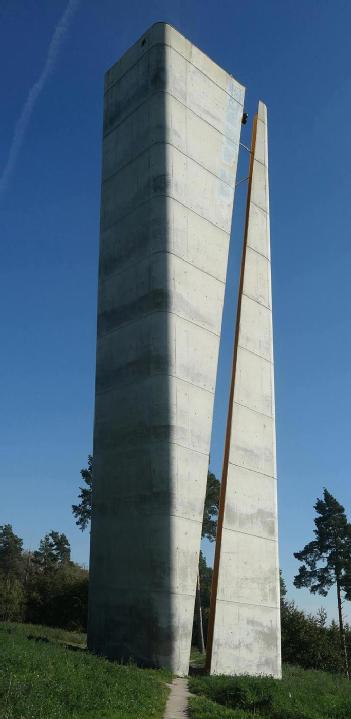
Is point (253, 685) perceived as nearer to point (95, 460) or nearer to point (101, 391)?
point (95, 460)

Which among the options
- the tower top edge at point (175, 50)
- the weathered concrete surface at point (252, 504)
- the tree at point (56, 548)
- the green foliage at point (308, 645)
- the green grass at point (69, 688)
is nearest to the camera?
the green grass at point (69, 688)

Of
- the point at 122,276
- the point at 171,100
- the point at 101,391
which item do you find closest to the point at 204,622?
the point at 101,391

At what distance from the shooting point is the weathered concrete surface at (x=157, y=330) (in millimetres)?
16469

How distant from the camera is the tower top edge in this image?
20.8 m

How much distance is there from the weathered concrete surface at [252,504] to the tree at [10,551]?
4610 centimetres

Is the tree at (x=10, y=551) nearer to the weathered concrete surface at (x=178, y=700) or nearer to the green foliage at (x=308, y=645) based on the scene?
the green foliage at (x=308, y=645)

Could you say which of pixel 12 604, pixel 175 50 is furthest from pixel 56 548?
pixel 175 50

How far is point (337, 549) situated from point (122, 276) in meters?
24.4

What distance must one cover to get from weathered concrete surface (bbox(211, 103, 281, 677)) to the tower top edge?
4.01m

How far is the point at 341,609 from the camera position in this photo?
3528 cm

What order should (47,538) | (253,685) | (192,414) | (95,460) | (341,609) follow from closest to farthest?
(253,685), (192,414), (95,460), (341,609), (47,538)

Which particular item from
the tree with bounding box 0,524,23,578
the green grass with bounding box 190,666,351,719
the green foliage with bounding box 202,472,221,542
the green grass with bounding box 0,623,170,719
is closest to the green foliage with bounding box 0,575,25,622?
the green foliage with bounding box 202,472,221,542

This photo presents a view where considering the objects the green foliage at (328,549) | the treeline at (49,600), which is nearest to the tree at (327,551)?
the green foliage at (328,549)

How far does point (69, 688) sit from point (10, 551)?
5747 centimetres
